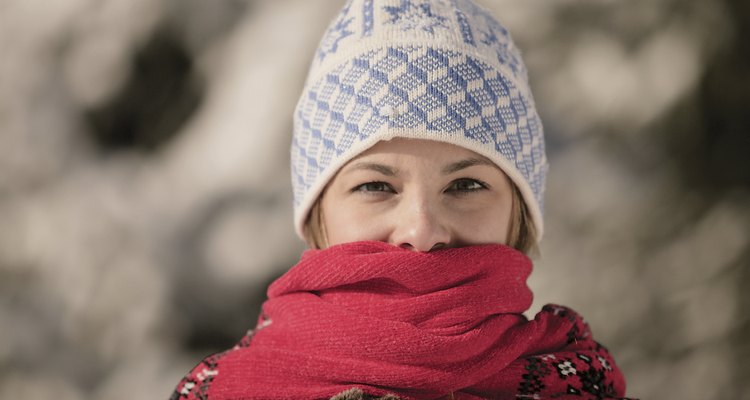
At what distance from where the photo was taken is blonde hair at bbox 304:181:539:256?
4.36 feet

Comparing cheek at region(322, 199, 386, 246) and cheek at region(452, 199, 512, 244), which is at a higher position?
cheek at region(452, 199, 512, 244)

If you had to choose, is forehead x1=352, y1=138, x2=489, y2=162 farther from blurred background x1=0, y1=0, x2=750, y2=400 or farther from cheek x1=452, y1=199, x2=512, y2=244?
blurred background x1=0, y1=0, x2=750, y2=400

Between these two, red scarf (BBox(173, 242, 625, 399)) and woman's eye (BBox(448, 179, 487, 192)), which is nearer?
red scarf (BBox(173, 242, 625, 399))

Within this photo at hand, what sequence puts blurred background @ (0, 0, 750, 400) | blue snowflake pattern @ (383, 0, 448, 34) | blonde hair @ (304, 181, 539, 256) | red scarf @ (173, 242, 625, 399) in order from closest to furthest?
red scarf @ (173, 242, 625, 399), blue snowflake pattern @ (383, 0, 448, 34), blonde hair @ (304, 181, 539, 256), blurred background @ (0, 0, 750, 400)

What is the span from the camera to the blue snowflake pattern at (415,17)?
48.3 inches

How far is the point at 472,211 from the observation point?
4.00 feet

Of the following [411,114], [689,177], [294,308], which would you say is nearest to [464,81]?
[411,114]

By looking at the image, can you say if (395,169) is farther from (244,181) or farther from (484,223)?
(244,181)

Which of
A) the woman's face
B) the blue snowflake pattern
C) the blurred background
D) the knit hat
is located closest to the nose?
the woman's face

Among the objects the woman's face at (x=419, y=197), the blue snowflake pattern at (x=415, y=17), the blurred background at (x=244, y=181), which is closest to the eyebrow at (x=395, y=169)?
the woman's face at (x=419, y=197)

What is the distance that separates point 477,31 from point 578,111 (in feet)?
2.56

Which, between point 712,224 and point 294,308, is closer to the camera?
point 294,308

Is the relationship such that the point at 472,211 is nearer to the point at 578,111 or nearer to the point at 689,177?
the point at 578,111

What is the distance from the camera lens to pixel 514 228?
1.34 meters
